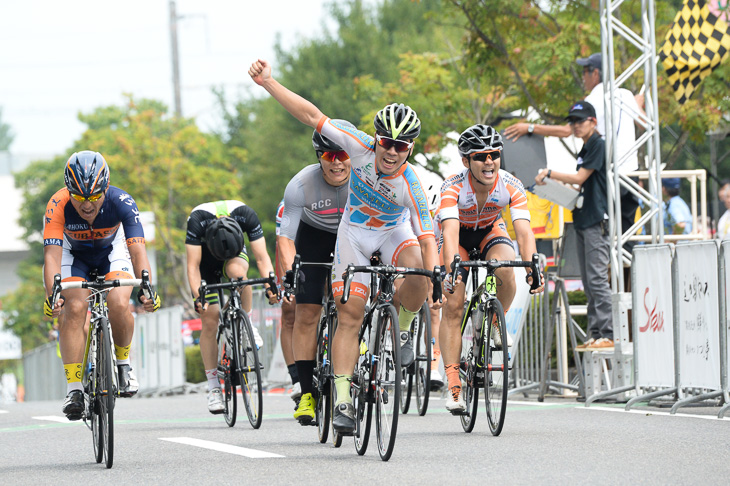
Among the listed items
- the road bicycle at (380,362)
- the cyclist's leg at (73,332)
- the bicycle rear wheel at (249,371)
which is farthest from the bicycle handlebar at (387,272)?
the bicycle rear wheel at (249,371)

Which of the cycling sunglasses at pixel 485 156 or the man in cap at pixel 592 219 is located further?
the man in cap at pixel 592 219

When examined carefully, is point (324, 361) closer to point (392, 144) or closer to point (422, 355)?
point (392, 144)

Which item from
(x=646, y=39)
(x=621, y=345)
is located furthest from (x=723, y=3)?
(x=621, y=345)

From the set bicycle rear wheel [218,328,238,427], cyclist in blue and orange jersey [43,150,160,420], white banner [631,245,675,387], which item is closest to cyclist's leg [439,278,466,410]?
bicycle rear wheel [218,328,238,427]

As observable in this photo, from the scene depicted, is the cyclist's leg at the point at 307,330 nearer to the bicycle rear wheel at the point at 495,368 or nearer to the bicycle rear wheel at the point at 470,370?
the bicycle rear wheel at the point at 470,370

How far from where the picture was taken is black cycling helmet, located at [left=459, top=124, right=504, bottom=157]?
969 centimetres

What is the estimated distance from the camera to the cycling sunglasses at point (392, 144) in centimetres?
808

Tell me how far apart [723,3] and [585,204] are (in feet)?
13.5

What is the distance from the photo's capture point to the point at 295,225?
9.69 m

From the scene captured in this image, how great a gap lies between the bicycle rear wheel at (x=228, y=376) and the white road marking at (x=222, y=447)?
1401mm

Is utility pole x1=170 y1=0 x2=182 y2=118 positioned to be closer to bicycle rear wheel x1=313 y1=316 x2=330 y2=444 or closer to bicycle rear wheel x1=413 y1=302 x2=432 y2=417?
bicycle rear wheel x1=413 y1=302 x2=432 y2=417

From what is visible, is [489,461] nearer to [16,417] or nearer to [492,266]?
[492,266]

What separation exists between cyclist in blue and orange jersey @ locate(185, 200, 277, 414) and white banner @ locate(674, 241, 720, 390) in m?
3.73

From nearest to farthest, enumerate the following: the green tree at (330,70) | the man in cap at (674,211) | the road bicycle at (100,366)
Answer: the road bicycle at (100,366)
the man in cap at (674,211)
the green tree at (330,70)
